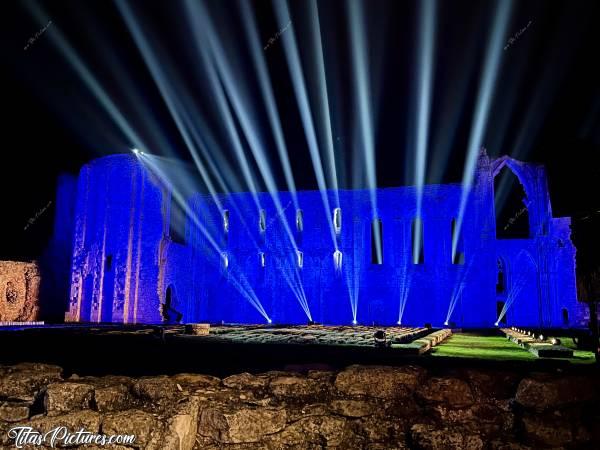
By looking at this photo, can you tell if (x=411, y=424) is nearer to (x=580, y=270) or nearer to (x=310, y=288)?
(x=580, y=270)

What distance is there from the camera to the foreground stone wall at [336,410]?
2975 mm

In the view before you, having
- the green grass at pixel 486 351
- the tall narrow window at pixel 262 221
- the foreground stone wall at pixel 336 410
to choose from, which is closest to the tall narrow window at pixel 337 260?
the tall narrow window at pixel 262 221

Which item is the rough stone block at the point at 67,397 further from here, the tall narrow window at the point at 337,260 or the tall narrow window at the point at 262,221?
the tall narrow window at the point at 262,221

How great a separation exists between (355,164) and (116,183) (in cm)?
1757

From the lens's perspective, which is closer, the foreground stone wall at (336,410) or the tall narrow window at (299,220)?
the foreground stone wall at (336,410)

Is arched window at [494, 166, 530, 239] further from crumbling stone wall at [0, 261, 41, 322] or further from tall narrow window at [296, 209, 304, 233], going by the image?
crumbling stone wall at [0, 261, 41, 322]

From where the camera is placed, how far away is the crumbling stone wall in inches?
985

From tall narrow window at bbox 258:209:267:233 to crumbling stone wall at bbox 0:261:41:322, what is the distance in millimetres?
15486

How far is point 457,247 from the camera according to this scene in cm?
3166

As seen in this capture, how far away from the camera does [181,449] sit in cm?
308

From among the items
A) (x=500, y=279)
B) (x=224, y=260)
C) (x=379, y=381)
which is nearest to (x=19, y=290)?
(x=224, y=260)

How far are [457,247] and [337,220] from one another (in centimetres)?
903

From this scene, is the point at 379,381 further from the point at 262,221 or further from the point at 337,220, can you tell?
the point at 262,221

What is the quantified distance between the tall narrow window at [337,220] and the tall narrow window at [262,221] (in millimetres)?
5516
